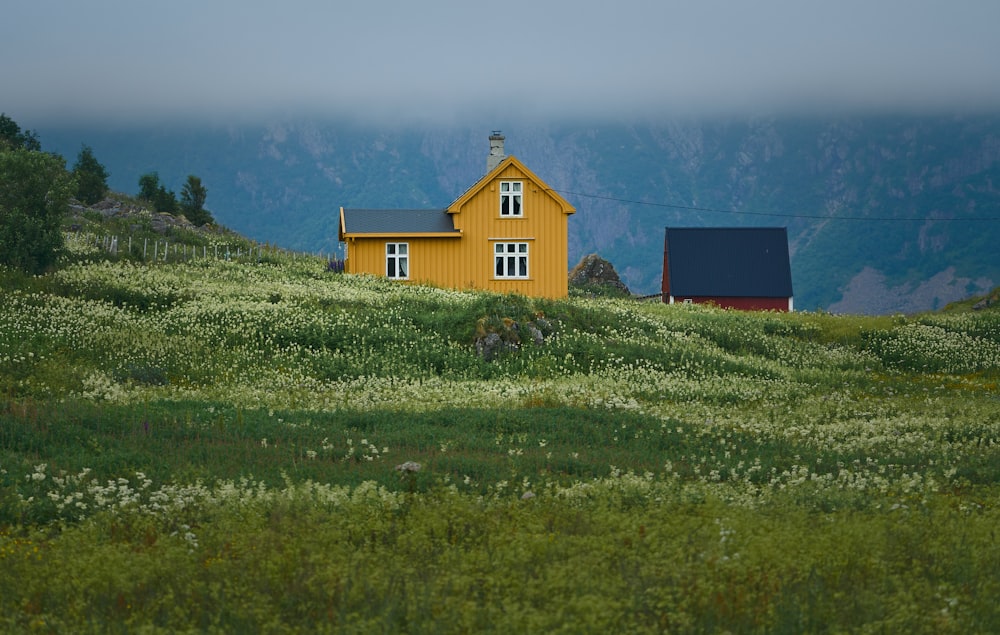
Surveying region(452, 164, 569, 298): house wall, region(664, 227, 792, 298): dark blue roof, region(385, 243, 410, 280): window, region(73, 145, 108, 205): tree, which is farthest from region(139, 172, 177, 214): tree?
region(664, 227, 792, 298): dark blue roof

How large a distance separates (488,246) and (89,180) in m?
34.0

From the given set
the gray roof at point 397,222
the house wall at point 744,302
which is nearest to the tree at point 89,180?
the gray roof at point 397,222

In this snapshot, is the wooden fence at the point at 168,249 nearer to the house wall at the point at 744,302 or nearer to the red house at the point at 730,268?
the red house at the point at 730,268

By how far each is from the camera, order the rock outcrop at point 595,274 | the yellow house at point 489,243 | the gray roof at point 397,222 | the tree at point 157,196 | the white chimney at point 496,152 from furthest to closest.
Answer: the rock outcrop at point 595,274, the tree at point 157,196, the white chimney at point 496,152, the gray roof at point 397,222, the yellow house at point 489,243

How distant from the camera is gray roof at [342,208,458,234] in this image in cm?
5466

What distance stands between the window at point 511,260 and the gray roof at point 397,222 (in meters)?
2.41

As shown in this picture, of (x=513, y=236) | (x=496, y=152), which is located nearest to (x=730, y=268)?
(x=496, y=152)

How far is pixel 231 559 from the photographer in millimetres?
12469

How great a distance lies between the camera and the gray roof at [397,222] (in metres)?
54.7

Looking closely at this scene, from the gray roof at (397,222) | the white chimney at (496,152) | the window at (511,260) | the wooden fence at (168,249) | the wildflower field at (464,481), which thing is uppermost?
the white chimney at (496,152)

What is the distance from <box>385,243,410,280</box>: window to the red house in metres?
21.0

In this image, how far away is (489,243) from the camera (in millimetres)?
54812

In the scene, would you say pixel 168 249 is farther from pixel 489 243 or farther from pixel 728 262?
pixel 728 262

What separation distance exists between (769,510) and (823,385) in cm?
2090
